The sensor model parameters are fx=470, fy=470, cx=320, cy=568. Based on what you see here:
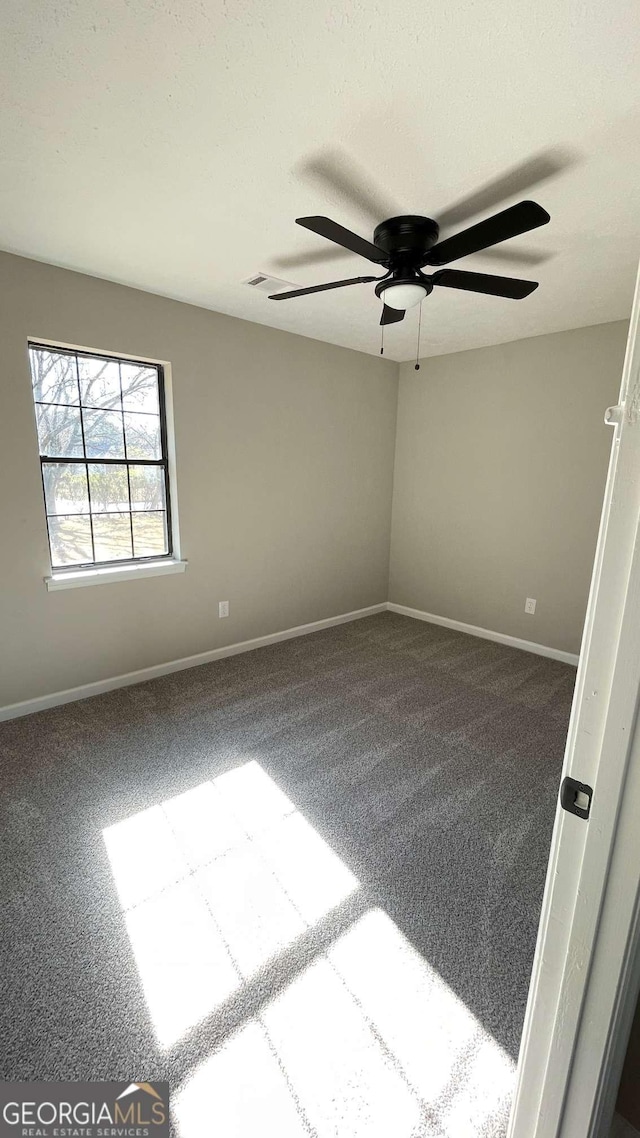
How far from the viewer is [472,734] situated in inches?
105

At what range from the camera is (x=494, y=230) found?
156 centimetres

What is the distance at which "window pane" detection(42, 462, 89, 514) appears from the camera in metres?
2.71

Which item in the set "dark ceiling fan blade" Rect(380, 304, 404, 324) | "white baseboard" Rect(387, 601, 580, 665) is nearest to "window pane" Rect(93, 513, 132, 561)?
"dark ceiling fan blade" Rect(380, 304, 404, 324)

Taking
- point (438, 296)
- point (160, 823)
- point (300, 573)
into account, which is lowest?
point (160, 823)

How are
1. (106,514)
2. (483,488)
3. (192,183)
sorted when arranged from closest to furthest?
1. (192,183)
2. (106,514)
3. (483,488)

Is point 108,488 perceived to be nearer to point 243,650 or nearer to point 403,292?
point 243,650

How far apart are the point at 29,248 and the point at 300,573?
2707 millimetres

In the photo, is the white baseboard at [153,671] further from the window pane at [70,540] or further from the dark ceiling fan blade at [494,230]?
the dark ceiling fan blade at [494,230]

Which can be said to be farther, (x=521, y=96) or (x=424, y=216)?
(x=424, y=216)

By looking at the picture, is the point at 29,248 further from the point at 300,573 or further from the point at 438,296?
the point at 300,573

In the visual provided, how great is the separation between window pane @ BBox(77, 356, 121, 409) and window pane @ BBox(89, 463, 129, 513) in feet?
1.23

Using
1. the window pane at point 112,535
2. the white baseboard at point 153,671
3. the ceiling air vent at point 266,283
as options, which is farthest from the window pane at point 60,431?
the white baseboard at point 153,671

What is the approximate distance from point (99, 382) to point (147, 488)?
2.23 ft

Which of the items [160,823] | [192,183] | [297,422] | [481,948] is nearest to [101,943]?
[160,823]
